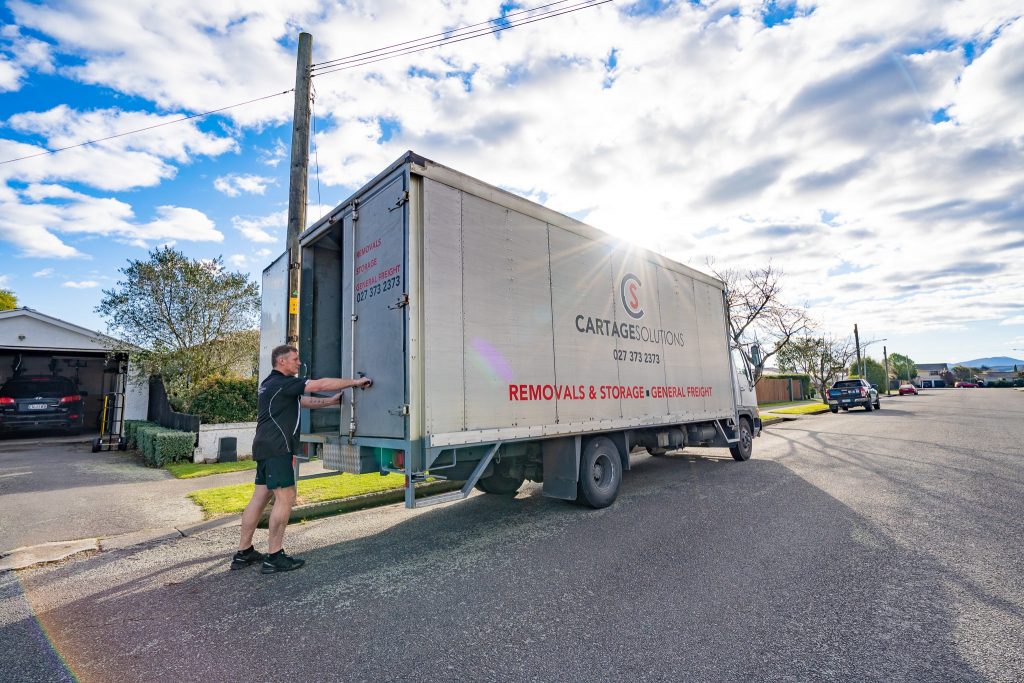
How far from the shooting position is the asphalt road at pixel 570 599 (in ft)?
8.75

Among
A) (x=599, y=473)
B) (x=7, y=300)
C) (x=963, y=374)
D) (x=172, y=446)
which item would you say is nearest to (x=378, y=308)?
(x=599, y=473)

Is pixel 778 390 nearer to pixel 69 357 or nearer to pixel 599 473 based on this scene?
pixel 599 473

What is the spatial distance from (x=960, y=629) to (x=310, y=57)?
9299 mm

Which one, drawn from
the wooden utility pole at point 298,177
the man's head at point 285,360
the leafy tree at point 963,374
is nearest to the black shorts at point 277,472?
the man's head at point 285,360

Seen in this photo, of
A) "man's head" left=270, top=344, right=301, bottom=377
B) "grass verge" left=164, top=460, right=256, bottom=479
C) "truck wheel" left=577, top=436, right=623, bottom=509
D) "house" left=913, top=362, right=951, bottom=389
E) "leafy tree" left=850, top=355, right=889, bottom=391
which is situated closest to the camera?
"man's head" left=270, top=344, right=301, bottom=377

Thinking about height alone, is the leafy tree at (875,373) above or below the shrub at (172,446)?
above

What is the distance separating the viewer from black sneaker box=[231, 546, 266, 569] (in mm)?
4297

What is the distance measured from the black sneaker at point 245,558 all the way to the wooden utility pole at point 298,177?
238cm

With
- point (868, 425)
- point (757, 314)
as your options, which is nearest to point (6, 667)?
point (868, 425)

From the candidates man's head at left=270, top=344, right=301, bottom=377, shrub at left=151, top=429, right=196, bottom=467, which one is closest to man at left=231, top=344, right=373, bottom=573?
man's head at left=270, top=344, right=301, bottom=377

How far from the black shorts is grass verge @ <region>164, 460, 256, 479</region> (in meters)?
5.34

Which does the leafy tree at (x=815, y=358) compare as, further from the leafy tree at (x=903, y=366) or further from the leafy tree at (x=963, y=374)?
the leafy tree at (x=963, y=374)

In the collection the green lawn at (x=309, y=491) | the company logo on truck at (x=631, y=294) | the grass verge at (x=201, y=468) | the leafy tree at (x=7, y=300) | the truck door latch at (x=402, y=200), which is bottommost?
the green lawn at (x=309, y=491)

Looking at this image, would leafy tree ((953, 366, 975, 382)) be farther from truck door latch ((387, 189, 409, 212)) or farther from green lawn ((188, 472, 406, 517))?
truck door latch ((387, 189, 409, 212))
